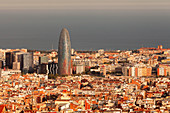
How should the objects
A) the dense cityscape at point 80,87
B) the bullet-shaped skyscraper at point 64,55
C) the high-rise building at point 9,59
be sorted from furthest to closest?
the high-rise building at point 9,59 < the bullet-shaped skyscraper at point 64,55 < the dense cityscape at point 80,87

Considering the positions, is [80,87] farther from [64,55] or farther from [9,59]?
[9,59]

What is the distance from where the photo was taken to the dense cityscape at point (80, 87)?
23.3 m

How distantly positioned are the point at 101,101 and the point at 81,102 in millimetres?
1077

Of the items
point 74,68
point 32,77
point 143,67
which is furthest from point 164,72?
point 32,77

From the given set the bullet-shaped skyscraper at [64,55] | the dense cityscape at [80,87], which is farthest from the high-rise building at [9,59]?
the bullet-shaped skyscraper at [64,55]

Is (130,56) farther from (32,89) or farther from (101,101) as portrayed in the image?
(101,101)

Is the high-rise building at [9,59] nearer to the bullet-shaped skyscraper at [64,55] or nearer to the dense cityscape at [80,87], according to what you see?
the dense cityscape at [80,87]

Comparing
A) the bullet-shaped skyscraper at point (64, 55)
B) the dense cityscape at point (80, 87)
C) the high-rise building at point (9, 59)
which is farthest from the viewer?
the high-rise building at point (9, 59)

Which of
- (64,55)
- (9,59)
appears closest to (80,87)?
(64,55)

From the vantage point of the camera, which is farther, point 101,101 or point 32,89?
point 32,89

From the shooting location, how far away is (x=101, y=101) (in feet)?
82.3

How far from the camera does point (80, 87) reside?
32.6 m

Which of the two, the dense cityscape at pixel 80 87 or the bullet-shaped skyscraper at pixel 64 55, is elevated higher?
the bullet-shaped skyscraper at pixel 64 55

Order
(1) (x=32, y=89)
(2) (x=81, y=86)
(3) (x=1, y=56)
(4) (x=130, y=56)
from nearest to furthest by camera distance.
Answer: (1) (x=32, y=89) → (2) (x=81, y=86) → (3) (x=1, y=56) → (4) (x=130, y=56)
